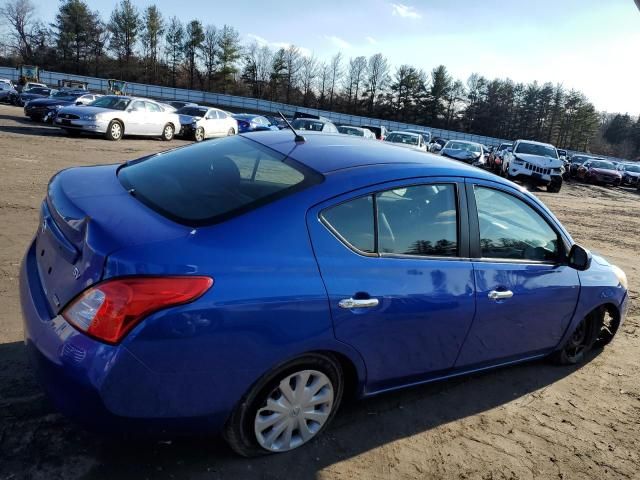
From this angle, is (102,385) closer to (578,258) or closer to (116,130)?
(578,258)

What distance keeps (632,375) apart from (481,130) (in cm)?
9645

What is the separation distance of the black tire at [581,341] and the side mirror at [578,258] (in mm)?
690

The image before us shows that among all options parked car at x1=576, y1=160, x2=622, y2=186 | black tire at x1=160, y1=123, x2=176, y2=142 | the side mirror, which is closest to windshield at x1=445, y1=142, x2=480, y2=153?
parked car at x1=576, y1=160, x2=622, y2=186

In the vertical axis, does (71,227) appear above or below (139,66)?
below

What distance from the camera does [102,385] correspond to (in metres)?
1.97

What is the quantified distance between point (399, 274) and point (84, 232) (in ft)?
5.14

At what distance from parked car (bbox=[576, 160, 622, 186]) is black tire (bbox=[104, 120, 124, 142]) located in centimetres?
2435

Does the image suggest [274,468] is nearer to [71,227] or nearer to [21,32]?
[71,227]

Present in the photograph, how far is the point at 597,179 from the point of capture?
1073 inches

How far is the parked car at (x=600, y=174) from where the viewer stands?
27141mm

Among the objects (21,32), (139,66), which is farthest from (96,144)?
(21,32)

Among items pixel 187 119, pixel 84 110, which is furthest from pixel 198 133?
pixel 84 110

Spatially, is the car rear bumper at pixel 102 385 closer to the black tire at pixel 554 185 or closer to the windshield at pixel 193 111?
the black tire at pixel 554 185

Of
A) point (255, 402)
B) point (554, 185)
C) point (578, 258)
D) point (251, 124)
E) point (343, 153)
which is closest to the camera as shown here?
point (255, 402)
